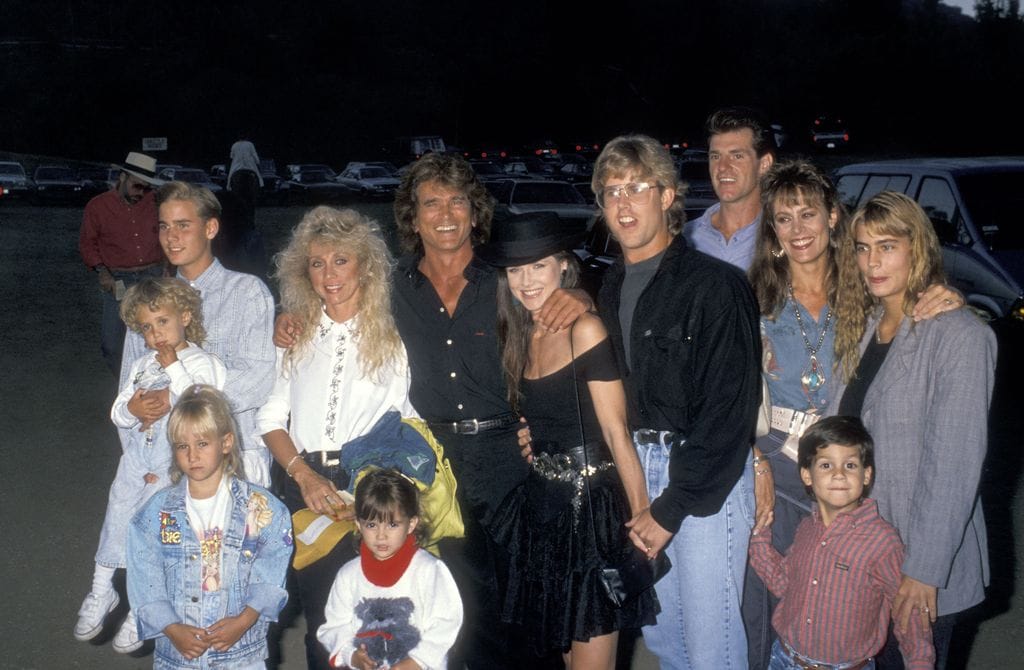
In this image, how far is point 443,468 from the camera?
12.0ft

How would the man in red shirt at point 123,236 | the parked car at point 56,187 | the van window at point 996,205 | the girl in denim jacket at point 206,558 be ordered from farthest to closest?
the parked car at point 56,187 → the van window at point 996,205 → the man in red shirt at point 123,236 → the girl in denim jacket at point 206,558

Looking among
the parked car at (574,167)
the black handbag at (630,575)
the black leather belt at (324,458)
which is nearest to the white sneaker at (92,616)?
the black leather belt at (324,458)

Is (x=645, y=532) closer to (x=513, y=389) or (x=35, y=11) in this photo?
(x=513, y=389)

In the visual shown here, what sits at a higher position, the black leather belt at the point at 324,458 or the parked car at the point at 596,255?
the parked car at the point at 596,255

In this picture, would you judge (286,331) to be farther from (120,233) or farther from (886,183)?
(886,183)

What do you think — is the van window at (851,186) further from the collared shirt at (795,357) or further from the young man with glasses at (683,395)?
the young man with glasses at (683,395)

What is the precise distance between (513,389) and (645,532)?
2.42 ft

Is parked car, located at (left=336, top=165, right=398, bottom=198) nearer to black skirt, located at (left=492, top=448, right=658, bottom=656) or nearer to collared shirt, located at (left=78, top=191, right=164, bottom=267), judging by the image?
collared shirt, located at (left=78, top=191, right=164, bottom=267)

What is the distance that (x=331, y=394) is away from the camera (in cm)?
367

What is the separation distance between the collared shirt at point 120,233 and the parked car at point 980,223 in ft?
22.2

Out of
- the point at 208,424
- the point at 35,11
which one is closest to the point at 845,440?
the point at 208,424

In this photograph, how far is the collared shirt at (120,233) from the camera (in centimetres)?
863

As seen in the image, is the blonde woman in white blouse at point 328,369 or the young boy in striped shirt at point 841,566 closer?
the young boy in striped shirt at point 841,566

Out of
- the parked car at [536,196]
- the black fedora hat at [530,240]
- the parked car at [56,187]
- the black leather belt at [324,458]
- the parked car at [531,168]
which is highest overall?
the parked car at [531,168]
